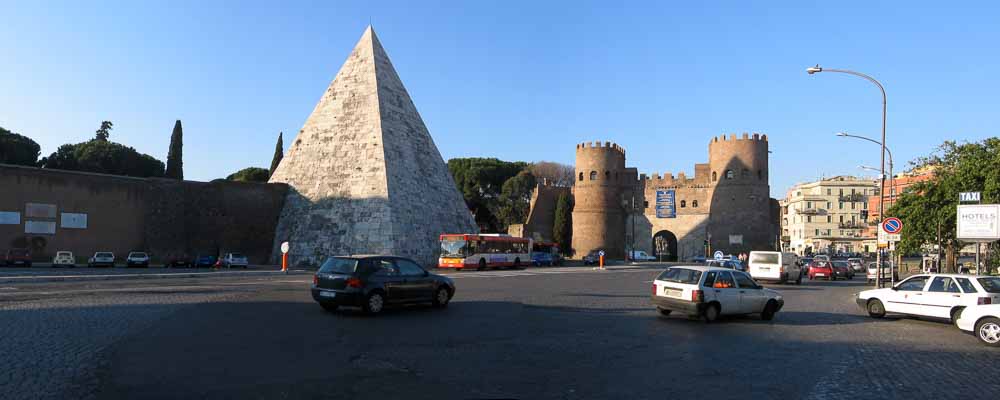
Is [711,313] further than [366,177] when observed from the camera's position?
No

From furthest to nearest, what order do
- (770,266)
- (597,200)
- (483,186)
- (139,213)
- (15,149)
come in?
(483,186) < (597,200) < (15,149) < (139,213) < (770,266)

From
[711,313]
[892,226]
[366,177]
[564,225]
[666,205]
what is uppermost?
[666,205]

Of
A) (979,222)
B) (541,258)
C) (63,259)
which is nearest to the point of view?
(979,222)

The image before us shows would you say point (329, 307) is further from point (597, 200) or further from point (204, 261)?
point (597, 200)

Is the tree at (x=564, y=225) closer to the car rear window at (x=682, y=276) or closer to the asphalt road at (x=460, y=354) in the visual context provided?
the asphalt road at (x=460, y=354)

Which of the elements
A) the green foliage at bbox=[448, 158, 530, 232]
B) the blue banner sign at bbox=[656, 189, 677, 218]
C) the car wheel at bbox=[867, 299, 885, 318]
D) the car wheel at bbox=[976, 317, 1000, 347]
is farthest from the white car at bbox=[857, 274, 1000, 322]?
the green foliage at bbox=[448, 158, 530, 232]

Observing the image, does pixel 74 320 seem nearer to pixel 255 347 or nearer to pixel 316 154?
pixel 255 347

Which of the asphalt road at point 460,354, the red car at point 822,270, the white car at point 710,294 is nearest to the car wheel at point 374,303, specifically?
the asphalt road at point 460,354

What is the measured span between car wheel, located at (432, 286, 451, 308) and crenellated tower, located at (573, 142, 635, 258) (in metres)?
53.5

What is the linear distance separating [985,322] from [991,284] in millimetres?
3101

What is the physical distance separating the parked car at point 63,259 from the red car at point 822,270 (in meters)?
37.1

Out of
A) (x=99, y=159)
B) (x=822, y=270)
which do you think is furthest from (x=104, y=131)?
(x=822, y=270)

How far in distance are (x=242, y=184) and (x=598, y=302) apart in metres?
31.4

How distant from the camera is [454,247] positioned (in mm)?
38031
